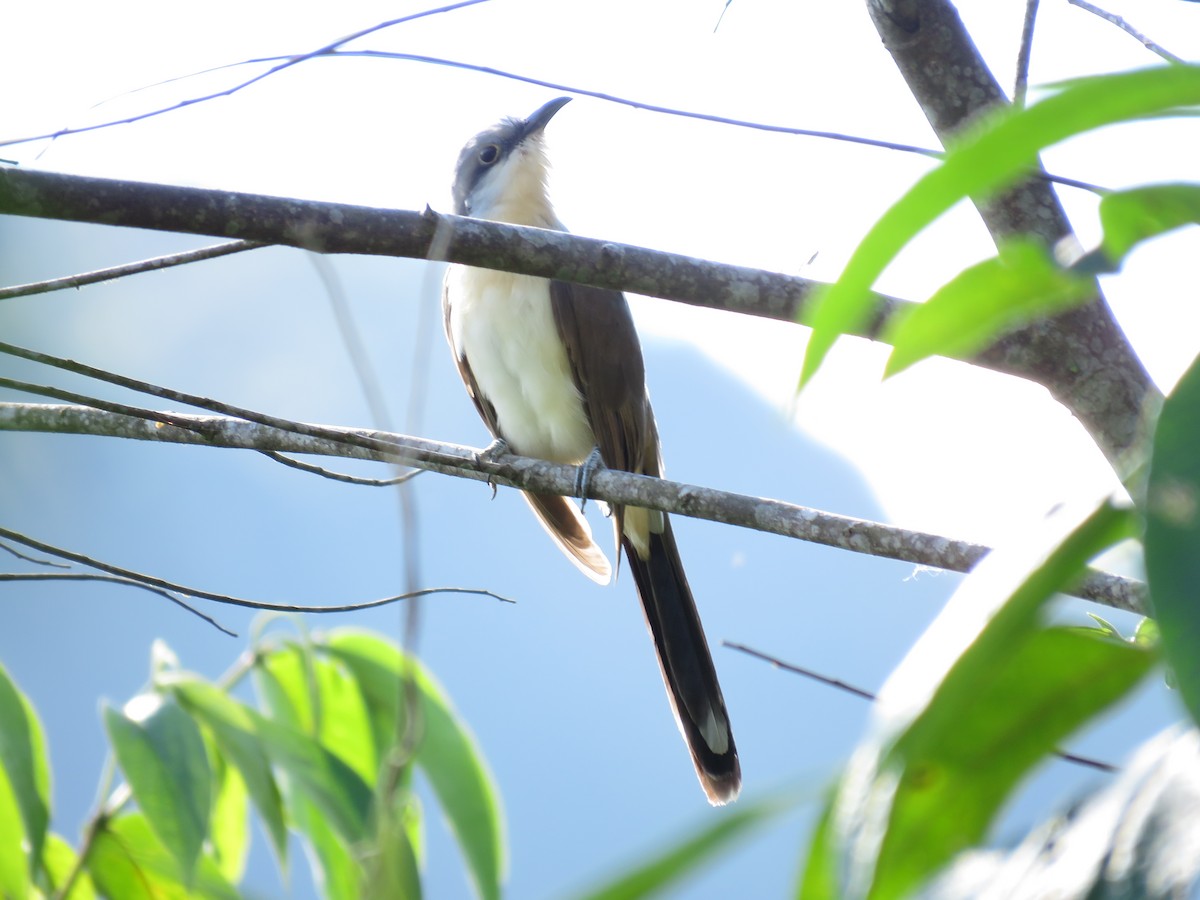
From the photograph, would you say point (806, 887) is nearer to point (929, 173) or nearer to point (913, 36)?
point (929, 173)

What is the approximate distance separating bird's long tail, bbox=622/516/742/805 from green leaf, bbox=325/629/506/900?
1.93 meters

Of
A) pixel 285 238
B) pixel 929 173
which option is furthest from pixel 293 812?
pixel 929 173

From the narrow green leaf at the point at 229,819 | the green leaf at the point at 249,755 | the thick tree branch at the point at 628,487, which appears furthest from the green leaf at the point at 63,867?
the thick tree branch at the point at 628,487

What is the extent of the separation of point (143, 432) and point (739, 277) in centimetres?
117

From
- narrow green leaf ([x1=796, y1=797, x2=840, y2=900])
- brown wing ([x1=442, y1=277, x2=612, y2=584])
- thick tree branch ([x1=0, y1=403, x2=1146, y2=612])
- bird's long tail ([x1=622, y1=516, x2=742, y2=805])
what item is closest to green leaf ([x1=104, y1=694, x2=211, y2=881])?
thick tree branch ([x1=0, y1=403, x2=1146, y2=612])

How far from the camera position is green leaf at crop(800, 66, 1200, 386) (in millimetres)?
387

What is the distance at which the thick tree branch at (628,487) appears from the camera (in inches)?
64.7

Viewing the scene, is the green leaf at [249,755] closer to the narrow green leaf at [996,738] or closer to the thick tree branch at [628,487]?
the thick tree branch at [628,487]

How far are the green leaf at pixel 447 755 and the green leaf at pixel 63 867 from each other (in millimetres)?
397

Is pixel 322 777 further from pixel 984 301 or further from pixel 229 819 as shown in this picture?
pixel 984 301

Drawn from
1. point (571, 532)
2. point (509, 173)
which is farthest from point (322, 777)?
point (509, 173)

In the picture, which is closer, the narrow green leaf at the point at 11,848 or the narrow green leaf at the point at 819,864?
the narrow green leaf at the point at 819,864

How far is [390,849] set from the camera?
0.47 m

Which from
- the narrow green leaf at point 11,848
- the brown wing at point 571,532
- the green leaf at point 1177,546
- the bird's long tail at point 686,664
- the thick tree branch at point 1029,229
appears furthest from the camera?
the brown wing at point 571,532
